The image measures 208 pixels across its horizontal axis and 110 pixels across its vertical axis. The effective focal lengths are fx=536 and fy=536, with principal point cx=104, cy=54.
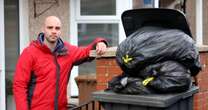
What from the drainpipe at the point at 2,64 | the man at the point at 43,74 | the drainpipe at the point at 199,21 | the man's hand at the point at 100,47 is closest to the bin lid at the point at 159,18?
the man's hand at the point at 100,47

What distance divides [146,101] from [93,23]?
12.7 feet

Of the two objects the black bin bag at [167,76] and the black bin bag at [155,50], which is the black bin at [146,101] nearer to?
the black bin bag at [167,76]

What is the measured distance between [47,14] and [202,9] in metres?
4.06

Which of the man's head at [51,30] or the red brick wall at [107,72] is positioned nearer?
the man's head at [51,30]

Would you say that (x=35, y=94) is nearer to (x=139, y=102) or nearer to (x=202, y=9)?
(x=139, y=102)

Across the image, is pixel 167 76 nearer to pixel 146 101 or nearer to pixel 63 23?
pixel 146 101

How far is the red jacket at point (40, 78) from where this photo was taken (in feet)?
15.1

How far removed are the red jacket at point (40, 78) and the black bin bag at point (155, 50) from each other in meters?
0.88

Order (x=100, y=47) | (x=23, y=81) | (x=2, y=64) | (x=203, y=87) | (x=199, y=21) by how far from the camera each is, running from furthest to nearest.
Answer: (x=199, y=21)
(x=2, y=64)
(x=203, y=87)
(x=100, y=47)
(x=23, y=81)

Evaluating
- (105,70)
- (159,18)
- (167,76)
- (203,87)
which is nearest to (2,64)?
(105,70)

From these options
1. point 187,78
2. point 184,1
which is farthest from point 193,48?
point 184,1

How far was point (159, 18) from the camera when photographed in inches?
161

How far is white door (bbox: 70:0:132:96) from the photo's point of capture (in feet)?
24.5

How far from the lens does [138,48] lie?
3.89 m
